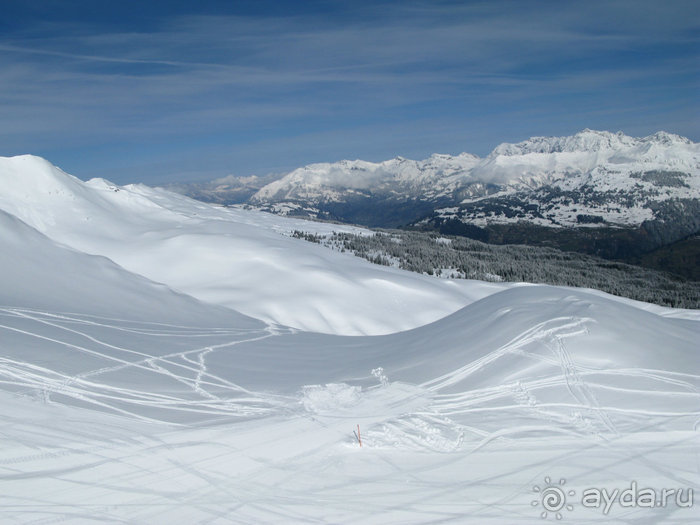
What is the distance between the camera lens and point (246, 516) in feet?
20.8

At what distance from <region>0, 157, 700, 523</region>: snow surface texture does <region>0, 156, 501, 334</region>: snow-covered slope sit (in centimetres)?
1161

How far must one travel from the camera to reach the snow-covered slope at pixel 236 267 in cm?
3083

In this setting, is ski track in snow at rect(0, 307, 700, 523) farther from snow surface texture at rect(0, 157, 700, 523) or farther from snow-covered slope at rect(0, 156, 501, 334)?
snow-covered slope at rect(0, 156, 501, 334)

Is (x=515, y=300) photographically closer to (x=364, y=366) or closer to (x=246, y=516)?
(x=364, y=366)

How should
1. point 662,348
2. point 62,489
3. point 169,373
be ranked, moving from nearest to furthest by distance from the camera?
point 62,489 < point 662,348 < point 169,373

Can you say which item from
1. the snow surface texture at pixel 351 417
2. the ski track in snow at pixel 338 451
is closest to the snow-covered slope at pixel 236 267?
the snow surface texture at pixel 351 417

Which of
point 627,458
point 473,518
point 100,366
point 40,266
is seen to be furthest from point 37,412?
point 40,266

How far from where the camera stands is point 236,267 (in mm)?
37438

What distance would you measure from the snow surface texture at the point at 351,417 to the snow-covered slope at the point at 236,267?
38.1 ft

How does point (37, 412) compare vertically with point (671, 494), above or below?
below

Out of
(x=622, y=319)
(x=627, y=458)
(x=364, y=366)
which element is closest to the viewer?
(x=627, y=458)

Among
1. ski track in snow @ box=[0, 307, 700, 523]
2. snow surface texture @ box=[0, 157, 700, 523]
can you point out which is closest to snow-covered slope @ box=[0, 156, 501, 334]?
snow surface texture @ box=[0, 157, 700, 523]

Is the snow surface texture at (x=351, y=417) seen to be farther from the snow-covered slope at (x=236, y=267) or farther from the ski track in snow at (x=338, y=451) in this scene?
the snow-covered slope at (x=236, y=267)

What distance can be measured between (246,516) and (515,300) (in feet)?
38.5
